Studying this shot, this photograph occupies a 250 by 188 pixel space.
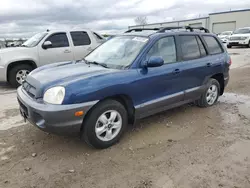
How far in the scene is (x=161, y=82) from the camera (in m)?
4.18

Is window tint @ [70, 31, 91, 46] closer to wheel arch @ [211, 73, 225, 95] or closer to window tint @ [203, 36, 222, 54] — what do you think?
window tint @ [203, 36, 222, 54]

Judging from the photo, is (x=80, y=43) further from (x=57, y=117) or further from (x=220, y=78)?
(x=57, y=117)

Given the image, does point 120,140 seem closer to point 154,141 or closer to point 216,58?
point 154,141

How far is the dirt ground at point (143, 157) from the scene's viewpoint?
9.60ft

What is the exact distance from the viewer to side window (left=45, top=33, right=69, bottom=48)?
816 cm

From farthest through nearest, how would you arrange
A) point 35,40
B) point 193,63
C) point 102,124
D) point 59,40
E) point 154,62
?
point 59,40, point 35,40, point 193,63, point 154,62, point 102,124

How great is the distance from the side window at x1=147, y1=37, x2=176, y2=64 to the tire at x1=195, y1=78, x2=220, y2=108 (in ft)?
4.25

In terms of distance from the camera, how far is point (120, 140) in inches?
155

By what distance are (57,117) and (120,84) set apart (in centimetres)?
100

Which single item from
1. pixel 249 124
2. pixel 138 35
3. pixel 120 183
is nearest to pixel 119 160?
pixel 120 183

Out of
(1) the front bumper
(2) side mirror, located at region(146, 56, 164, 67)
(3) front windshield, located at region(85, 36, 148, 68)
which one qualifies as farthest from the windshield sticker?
(1) the front bumper

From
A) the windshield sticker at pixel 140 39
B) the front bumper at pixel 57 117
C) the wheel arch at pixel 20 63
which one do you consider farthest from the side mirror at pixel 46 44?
the front bumper at pixel 57 117

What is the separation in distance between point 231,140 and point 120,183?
2.05 meters

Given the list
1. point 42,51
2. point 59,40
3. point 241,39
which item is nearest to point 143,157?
point 42,51
